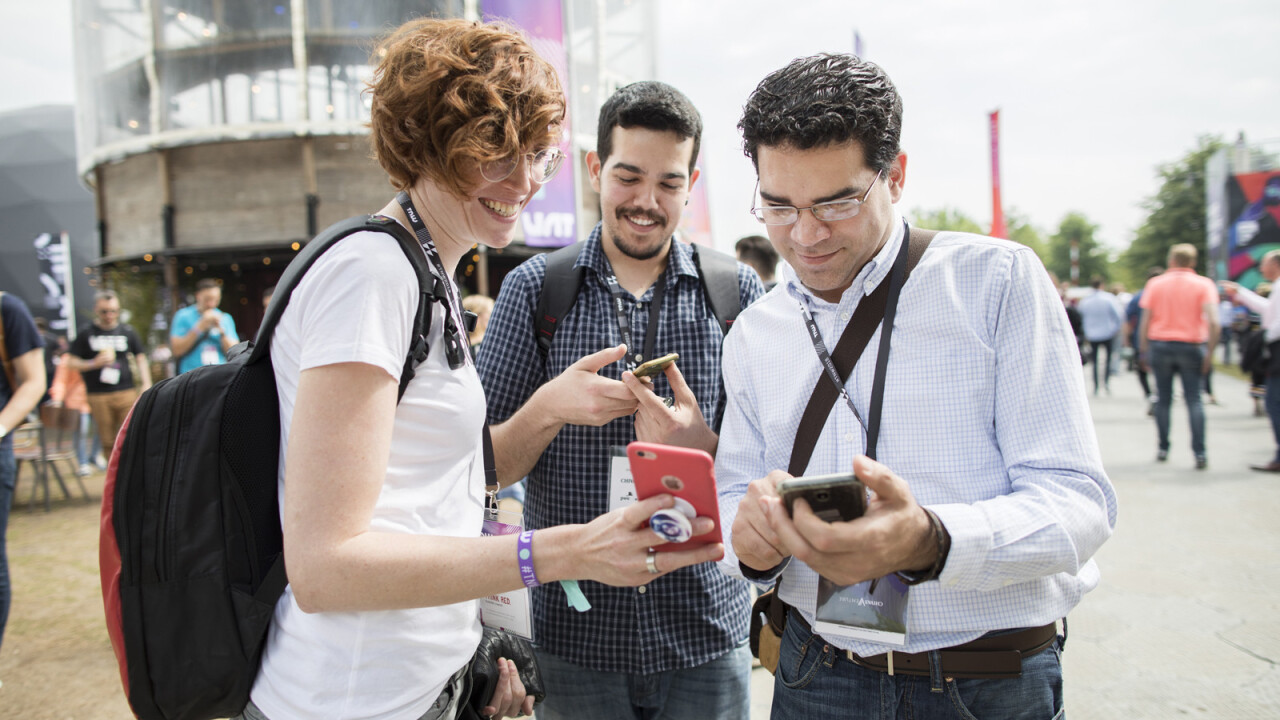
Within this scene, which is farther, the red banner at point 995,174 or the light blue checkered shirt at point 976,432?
the red banner at point 995,174

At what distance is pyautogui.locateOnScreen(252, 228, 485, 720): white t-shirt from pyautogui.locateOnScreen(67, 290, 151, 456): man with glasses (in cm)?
907

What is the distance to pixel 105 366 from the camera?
8.50 m

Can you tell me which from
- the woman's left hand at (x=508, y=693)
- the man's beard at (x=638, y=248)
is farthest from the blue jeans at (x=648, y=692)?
the man's beard at (x=638, y=248)

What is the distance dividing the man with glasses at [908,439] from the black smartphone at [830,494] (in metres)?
0.02

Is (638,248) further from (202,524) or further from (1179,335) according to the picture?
(1179,335)

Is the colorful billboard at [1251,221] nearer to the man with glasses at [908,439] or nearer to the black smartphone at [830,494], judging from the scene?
the man with glasses at [908,439]

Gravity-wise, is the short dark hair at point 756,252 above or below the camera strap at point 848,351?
above

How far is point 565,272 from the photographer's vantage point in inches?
92.7

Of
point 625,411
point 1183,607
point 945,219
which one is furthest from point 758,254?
point 945,219

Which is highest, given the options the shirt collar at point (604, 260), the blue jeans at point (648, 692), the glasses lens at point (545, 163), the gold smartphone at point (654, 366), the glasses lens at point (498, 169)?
the glasses lens at point (545, 163)

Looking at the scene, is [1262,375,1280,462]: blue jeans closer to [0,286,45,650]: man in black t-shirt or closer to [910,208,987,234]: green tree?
[0,286,45,650]: man in black t-shirt

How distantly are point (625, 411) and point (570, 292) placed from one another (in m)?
0.59

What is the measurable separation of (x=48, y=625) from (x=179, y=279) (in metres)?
15.3

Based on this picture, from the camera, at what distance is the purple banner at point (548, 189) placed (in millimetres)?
15961
